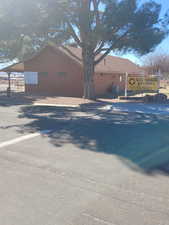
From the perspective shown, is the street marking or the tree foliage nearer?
the street marking

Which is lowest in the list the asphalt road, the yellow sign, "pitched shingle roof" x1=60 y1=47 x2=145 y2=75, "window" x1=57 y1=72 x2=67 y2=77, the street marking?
the asphalt road

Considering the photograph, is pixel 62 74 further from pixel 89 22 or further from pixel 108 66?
pixel 89 22

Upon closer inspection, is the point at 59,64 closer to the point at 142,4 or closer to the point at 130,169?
the point at 142,4

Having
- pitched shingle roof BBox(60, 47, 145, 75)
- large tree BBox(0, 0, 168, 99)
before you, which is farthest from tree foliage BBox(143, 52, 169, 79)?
large tree BBox(0, 0, 168, 99)

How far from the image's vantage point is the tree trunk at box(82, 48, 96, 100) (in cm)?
1839

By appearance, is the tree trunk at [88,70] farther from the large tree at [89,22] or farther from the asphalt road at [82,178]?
the asphalt road at [82,178]

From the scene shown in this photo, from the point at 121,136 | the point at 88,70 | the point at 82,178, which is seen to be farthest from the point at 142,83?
the point at 82,178

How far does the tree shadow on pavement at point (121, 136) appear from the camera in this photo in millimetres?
6008

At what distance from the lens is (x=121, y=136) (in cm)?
822

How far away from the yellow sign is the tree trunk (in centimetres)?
314

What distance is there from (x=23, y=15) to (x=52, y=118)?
6.69 meters

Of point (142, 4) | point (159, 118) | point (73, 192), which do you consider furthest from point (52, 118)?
point (142, 4)

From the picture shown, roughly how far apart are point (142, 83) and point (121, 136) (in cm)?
1277

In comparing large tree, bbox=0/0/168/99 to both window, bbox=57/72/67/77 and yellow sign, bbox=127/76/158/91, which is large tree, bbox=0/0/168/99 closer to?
yellow sign, bbox=127/76/158/91
